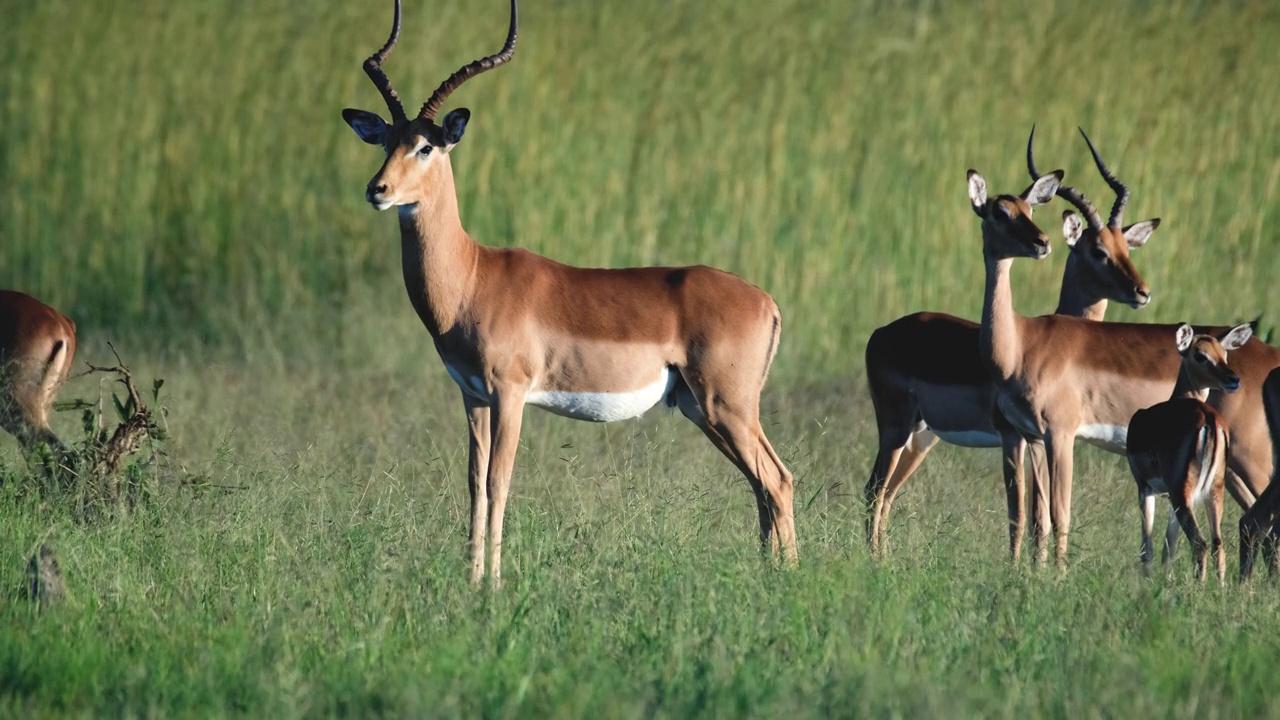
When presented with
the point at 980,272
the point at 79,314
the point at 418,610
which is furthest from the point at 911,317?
the point at 79,314

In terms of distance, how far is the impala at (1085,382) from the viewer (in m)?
7.80

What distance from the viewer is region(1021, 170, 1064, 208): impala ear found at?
8227mm

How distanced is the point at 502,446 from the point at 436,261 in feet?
2.86

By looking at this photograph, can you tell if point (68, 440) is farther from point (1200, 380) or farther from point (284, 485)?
point (1200, 380)

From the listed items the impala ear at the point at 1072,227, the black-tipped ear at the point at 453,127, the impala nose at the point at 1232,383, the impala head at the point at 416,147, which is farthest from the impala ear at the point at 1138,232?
the black-tipped ear at the point at 453,127

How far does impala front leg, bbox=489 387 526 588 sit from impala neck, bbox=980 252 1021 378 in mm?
2177

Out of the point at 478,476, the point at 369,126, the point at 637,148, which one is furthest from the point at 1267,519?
the point at 637,148

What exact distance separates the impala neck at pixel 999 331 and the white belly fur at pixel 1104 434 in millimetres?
483

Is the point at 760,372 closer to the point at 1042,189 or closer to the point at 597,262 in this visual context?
the point at 1042,189

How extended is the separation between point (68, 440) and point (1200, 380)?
5902 mm

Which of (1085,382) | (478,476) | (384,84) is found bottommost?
(478,476)

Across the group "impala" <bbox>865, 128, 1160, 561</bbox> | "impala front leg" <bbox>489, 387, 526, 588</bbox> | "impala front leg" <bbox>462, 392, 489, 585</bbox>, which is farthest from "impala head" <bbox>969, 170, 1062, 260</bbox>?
"impala front leg" <bbox>462, 392, 489, 585</bbox>

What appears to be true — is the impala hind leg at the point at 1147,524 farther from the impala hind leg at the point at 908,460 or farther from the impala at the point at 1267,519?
the impala hind leg at the point at 908,460

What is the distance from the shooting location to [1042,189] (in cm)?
838
